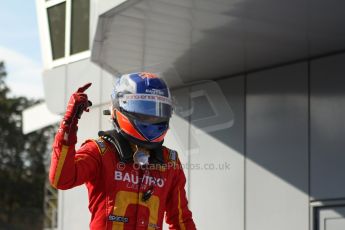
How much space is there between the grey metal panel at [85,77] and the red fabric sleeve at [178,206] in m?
9.31

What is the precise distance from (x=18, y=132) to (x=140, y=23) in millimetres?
47457

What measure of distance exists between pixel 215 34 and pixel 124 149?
4890 mm

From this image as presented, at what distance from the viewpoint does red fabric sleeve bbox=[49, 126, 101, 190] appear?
4137 mm

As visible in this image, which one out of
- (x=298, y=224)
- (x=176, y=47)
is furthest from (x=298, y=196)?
(x=176, y=47)

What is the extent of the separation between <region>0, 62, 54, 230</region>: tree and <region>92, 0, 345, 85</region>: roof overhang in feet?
130

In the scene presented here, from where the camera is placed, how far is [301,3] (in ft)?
24.7

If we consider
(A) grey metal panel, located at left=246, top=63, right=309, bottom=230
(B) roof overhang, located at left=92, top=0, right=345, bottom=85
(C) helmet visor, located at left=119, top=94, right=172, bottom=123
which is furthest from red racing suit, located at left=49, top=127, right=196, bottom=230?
(A) grey metal panel, located at left=246, top=63, right=309, bottom=230

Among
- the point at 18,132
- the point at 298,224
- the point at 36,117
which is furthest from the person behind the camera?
the point at 18,132

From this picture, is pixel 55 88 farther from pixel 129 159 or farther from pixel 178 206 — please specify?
pixel 129 159

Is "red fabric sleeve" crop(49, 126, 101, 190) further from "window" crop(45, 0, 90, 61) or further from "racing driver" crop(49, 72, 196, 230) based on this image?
"window" crop(45, 0, 90, 61)

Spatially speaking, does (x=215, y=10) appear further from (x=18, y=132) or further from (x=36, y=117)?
(x=18, y=132)

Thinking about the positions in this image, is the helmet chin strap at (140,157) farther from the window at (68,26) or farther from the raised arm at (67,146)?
the window at (68,26)

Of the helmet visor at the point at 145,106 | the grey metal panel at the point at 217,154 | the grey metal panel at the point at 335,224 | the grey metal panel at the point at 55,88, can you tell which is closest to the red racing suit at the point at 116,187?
the helmet visor at the point at 145,106

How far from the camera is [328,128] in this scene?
9508 millimetres
